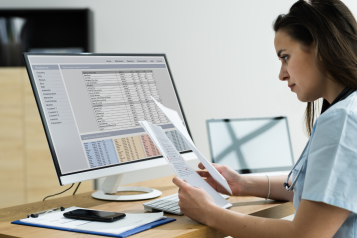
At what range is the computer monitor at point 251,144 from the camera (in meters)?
1.43

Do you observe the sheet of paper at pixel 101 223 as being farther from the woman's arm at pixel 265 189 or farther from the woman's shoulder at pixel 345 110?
the woman's shoulder at pixel 345 110

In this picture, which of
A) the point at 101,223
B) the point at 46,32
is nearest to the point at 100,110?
the point at 101,223

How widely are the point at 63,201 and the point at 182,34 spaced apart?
201 cm

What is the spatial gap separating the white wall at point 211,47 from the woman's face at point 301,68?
1.87 meters

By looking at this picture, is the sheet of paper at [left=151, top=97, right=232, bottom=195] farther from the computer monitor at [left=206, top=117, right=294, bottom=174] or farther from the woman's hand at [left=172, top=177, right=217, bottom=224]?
the computer monitor at [left=206, top=117, right=294, bottom=174]

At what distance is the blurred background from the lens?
8.78ft

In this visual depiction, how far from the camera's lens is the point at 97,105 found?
117cm

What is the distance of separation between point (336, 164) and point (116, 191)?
0.78 metres

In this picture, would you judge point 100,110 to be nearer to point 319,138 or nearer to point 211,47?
point 319,138

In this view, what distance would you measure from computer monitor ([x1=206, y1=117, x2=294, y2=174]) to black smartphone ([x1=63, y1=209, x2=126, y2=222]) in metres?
0.61

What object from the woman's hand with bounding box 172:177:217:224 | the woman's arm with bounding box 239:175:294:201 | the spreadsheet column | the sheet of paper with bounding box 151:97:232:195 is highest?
the spreadsheet column

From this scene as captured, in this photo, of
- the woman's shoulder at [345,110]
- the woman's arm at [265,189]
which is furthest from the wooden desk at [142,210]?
the woman's shoulder at [345,110]

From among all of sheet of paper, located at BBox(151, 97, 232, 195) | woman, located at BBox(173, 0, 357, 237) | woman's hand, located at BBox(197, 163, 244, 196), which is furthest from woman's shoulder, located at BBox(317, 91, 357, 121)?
woman's hand, located at BBox(197, 163, 244, 196)

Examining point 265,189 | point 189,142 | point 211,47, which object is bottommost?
point 265,189
